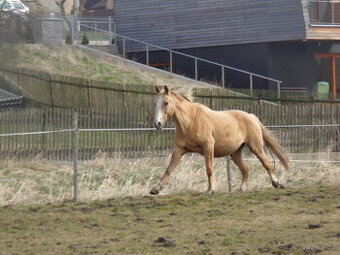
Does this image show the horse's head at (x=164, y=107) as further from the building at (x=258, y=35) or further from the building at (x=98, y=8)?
the building at (x=98, y=8)

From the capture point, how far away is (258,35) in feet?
136

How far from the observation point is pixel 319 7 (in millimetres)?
40625

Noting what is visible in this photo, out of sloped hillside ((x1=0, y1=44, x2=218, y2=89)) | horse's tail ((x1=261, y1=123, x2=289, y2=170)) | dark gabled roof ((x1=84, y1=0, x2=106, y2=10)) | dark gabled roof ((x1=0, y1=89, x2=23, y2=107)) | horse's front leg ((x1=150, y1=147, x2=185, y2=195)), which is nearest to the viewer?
horse's front leg ((x1=150, y1=147, x2=185, y2=195))

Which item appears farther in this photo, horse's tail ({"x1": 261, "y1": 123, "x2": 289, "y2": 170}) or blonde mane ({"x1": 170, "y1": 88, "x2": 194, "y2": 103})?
horse's tail ({"x1": 261, "y1": 123, "x2": 289, "y2": 170})

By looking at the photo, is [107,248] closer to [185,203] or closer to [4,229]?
[4,229]

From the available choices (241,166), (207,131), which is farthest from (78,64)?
(207,131)

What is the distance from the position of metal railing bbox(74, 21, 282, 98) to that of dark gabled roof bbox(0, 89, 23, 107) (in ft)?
31.7

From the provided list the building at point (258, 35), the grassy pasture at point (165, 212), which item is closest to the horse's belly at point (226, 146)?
the grassy pasture at point (165, 212)

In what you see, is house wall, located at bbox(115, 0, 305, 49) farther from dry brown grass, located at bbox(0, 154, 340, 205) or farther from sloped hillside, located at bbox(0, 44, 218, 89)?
dry brown grass, located at bbox(0, 154, 340, 205)

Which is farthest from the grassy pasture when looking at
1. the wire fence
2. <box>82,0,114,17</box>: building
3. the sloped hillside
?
<box>82,0,114,17</box>: building

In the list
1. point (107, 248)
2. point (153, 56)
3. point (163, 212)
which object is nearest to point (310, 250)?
point (107, 248)

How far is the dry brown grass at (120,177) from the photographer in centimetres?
1598

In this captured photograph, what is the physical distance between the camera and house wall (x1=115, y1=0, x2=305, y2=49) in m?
40.4

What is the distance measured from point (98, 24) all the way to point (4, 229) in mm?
35694
